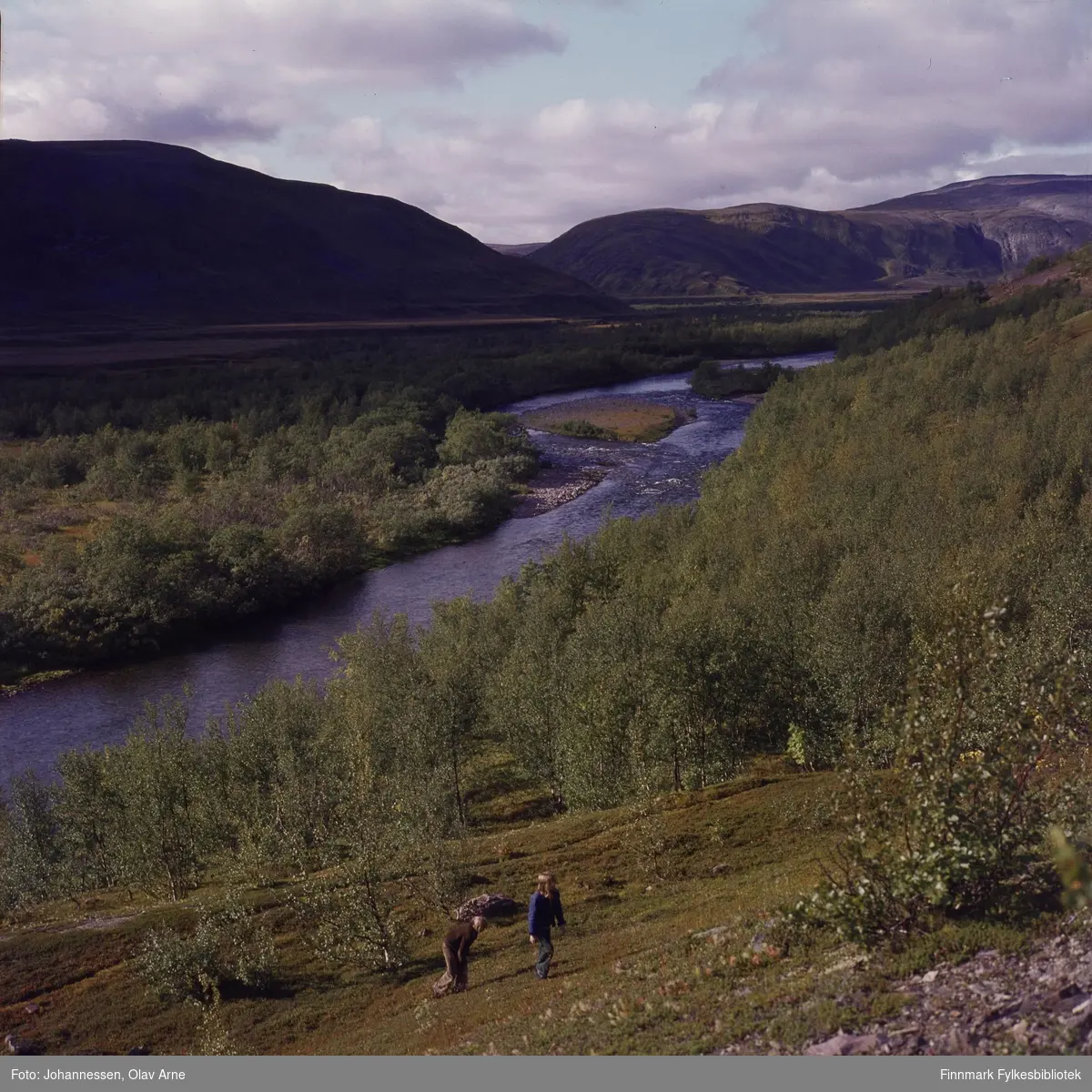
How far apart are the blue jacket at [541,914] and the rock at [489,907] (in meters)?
6.16

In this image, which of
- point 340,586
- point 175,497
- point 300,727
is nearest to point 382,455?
point 175,497

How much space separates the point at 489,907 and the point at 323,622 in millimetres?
43277

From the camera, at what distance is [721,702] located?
33.2 meters

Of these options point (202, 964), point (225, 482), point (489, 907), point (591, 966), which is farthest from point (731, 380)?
point (591, 966)

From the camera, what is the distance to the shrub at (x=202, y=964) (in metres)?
20.8

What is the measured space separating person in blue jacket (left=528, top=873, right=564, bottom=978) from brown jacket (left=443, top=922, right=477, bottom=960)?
5.05 ft

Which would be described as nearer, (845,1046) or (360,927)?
(845,1046)

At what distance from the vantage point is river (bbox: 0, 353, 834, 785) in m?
49.1

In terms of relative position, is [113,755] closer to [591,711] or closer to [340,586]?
[591,711]

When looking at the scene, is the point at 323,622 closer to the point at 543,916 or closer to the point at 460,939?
the point at 460,939

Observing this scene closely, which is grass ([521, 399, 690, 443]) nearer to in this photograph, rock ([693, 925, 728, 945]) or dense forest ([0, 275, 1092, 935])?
dense forest ([0, 275, 1092, 935])

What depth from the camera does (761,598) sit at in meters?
38.2

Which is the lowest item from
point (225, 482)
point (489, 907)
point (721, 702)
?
point (489, 907)

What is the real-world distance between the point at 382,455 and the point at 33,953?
74482mm
